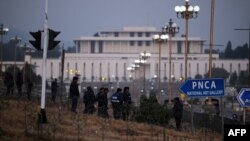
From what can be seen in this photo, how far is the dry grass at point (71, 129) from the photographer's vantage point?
56.3ft

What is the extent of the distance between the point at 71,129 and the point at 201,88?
4941 millimetres

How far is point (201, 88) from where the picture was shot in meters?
16.1

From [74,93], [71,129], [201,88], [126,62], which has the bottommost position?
[71,129]

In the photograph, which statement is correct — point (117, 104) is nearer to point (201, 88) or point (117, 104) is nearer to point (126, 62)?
point (201, 88)

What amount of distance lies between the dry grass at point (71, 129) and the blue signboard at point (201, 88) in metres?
2.66

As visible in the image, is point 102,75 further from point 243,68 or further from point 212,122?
point 212,122

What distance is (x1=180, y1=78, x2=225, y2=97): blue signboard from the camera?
16.1m

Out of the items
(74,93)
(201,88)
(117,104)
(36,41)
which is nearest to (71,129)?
(36,41)

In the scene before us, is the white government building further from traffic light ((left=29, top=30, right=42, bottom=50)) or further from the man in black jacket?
traffic light ((left=29, top=30, right=42, bottom=50))

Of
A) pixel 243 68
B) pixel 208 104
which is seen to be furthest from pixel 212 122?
pixel 243 68

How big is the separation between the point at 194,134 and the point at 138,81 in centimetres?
7283

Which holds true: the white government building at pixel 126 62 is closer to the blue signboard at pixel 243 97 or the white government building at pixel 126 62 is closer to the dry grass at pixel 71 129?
the dry grass at pixel 71 129

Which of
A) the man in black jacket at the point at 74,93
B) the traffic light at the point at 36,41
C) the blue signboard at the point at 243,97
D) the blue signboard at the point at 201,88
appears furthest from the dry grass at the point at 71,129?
the blue signboard at the point at 201,88

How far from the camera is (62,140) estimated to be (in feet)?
55.1
